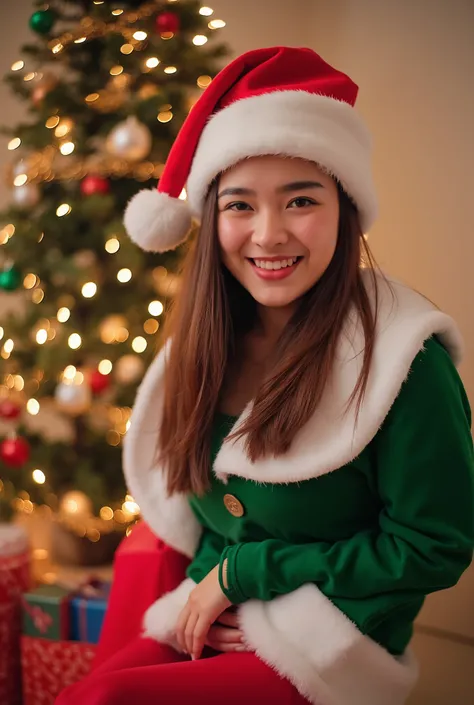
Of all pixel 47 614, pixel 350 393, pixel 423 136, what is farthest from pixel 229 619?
pixel 423 136

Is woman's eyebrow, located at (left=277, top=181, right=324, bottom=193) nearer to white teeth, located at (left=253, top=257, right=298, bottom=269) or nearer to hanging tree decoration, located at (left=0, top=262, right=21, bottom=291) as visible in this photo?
white teeth, located at (left=253, top=257, right=298, bottom=269)

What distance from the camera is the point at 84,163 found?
1938mm

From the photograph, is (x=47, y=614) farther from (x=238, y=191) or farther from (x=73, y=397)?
(x=238, y=191)

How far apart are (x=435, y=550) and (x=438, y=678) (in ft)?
2.55

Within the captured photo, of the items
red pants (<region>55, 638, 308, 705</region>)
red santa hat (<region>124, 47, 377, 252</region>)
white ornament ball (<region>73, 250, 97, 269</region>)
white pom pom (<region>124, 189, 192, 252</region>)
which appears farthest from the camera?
white ornament ball (<region>73, 250, 97, 269</region>)

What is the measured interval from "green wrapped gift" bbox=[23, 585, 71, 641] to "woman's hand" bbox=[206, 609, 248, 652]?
0.69m

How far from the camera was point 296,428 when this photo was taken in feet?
3.42

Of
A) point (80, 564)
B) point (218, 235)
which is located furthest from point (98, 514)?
point (218, 235)

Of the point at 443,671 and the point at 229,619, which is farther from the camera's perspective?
the point at 443,671

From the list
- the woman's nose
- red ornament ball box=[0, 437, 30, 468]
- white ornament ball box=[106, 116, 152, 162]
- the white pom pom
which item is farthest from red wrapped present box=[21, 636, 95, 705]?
white ornament ball box=[106, 116, 152, 162]

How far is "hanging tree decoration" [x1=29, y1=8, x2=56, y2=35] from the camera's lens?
192 cm

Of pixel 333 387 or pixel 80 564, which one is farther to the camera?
pixel 80 564

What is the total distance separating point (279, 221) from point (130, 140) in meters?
0.89

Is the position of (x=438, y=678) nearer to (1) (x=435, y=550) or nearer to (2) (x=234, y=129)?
(1) (x=435, y=550)
